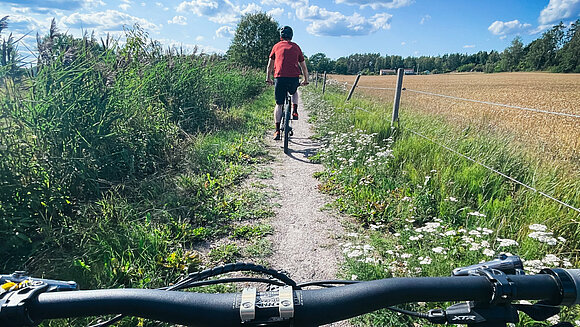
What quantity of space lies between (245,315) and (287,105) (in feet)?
21.6

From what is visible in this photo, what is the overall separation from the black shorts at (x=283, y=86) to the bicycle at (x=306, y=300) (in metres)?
6.58

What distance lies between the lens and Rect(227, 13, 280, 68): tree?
115 ft

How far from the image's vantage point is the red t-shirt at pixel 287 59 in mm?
6879

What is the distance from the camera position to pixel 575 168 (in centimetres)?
410

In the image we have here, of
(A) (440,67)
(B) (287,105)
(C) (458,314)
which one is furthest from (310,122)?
(A) (440,67)

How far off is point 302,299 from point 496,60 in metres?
105

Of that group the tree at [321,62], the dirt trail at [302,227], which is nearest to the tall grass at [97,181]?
the dirt trail at [302,227]

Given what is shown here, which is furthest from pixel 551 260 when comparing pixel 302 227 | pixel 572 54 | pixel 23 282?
pixel 572 54

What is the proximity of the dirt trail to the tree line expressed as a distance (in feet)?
135

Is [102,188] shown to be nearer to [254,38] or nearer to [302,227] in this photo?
[302,227]

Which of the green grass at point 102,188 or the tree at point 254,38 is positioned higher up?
the tree at point 254,38

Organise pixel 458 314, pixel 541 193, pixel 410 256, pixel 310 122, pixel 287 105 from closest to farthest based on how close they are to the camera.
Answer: pixel 458 314 < pixel 410 256 < pixel 541 193 < pixel 287 105 < pixel 310 122

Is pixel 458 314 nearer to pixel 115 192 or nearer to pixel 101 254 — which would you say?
pixel 101 254

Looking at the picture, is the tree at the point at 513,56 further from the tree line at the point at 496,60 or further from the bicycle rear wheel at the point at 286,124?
the bicycle rear wheel at the point at 286,124
